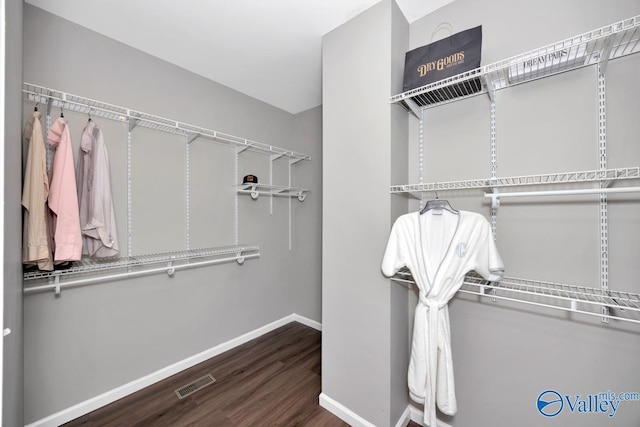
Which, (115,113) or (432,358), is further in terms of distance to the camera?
(115,113)

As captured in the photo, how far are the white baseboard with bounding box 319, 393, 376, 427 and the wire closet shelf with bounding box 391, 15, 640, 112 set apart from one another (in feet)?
6.58

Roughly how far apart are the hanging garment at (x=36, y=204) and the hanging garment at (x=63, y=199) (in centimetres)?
4

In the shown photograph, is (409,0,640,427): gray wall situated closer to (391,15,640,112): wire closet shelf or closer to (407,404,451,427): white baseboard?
(391,15,640,112): wire closet shelf

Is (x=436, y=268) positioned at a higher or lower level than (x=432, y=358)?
higher

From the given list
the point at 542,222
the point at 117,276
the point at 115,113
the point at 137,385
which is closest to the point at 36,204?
the point at 117,276

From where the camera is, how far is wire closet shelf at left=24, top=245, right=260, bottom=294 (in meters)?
1.54

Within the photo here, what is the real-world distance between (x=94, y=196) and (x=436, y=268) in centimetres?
219

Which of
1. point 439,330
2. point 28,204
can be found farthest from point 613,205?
point 28,204

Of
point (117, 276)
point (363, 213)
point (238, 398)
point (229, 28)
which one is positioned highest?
point (229, 28)

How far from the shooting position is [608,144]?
115 centimetres

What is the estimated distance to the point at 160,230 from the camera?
207 centimetres

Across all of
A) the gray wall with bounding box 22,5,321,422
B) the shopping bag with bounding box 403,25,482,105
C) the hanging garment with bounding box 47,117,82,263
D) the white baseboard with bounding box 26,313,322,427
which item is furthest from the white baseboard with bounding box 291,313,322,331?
the shopping bag with bounding box 403,25,482,105

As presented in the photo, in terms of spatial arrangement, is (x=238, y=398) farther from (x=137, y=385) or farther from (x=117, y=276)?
(x=117, y=276)

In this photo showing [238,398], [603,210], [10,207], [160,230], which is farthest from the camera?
[160,230]
